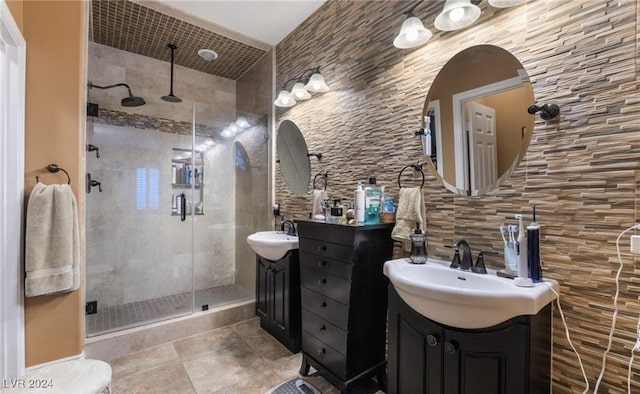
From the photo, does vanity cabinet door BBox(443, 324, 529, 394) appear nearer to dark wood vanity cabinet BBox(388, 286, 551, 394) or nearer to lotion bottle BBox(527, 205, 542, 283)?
dark wood vanity cabinet BBox(388, 286, 551, 394)

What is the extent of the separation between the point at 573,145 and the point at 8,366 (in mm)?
3159

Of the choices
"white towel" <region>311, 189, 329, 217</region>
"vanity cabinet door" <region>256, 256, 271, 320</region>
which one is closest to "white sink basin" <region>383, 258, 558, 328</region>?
"white towel" <region>311, 189, 329, 217</region>

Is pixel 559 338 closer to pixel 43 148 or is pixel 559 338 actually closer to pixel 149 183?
pixel 43 148

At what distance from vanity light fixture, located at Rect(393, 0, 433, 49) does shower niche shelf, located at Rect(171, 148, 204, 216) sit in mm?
2496

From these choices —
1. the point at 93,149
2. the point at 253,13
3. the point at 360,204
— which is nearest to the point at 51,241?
the point at 93,149

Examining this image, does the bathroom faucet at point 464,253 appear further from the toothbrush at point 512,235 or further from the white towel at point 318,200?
the white towel at point 318,200

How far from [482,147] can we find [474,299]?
842 mm

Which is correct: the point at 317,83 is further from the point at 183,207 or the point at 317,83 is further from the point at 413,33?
the point at 183,207

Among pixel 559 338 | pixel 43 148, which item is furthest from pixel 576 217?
pixel 43 148

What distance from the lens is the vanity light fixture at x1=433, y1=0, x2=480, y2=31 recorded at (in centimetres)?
138

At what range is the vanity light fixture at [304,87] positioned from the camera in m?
2.38

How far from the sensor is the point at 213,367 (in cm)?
209

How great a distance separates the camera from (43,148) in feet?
6.21

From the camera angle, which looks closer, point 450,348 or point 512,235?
point 450,348
